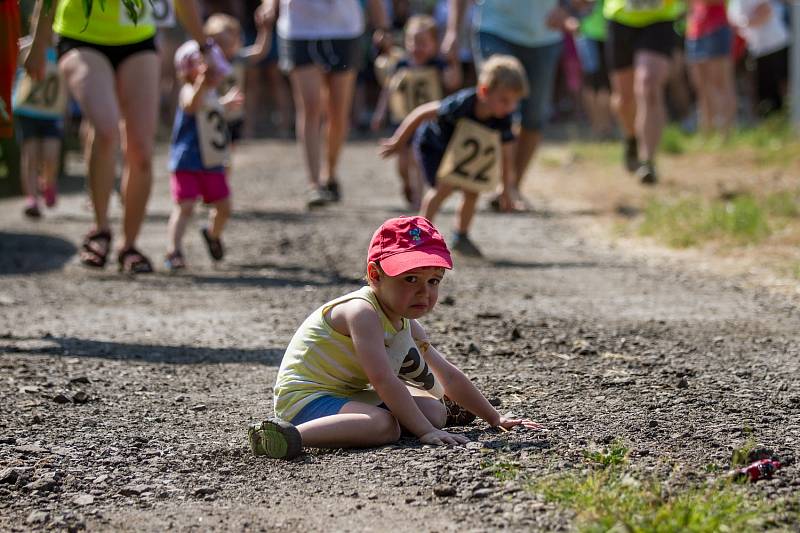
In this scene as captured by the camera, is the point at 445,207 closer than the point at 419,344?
No

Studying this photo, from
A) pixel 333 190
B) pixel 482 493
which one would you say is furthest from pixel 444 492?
pixel 333 190

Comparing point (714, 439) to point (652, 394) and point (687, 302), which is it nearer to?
point (652, 394)

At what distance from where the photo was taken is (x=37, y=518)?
349 cm

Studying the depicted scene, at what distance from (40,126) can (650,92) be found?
4.45 metres

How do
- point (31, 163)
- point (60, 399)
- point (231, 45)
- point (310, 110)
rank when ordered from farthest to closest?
1. point (31, 163)
2. point (310, 110)
3. point (231, 45)
4. point (60, 399)

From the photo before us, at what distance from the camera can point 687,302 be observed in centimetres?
635

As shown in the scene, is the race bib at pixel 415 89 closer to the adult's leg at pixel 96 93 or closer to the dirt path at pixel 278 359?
the dirt path at pixel 278 359

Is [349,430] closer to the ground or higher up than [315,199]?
higher up

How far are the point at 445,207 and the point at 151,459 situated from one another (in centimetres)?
668

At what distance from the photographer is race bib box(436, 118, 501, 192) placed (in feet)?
25.6

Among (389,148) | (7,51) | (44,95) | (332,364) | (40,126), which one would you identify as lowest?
(332,364)

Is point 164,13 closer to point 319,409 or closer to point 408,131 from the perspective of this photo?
point 408,131

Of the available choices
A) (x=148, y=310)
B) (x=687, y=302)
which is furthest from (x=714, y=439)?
(x=148, y=310)

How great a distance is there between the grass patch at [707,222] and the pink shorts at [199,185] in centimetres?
263
